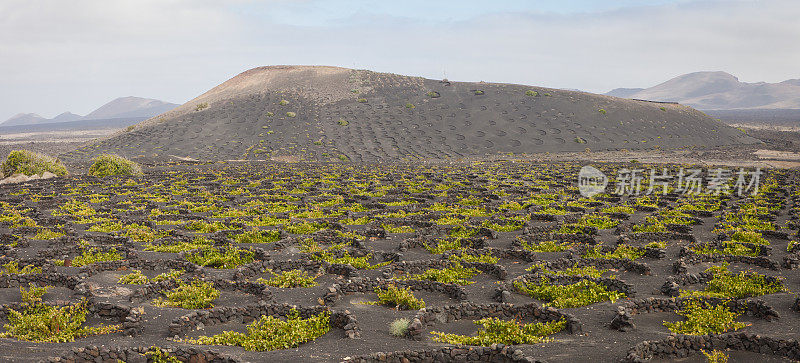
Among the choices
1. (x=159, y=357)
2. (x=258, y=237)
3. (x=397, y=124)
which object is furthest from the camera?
(x=397, y=124)

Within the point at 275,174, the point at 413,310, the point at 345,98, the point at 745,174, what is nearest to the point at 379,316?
the point at 413,310

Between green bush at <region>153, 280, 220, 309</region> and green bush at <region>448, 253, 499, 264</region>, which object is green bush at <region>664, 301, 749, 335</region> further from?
green bush at <region>153, 280, 220, 309</region>

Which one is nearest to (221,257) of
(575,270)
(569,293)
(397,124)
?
(569,293)

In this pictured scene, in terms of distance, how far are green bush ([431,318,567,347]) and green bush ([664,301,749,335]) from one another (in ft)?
10.7

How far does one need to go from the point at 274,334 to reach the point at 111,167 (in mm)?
54053

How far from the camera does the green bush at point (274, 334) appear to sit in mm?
13742

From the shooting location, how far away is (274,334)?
47.2 feet

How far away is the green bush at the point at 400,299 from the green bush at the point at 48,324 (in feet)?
26.9

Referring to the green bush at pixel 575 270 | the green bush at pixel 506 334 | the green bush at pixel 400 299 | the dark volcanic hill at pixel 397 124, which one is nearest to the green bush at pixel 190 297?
the green bush at pixel 400 299

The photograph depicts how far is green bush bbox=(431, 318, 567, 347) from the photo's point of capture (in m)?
13.7

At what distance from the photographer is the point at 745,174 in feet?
183

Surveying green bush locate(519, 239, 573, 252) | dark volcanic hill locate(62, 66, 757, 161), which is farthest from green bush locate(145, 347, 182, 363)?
dark volcanic hill locate(62, 66, 757, 161)

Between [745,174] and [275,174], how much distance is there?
2107 inches

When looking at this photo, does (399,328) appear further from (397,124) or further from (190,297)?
(397,124)
